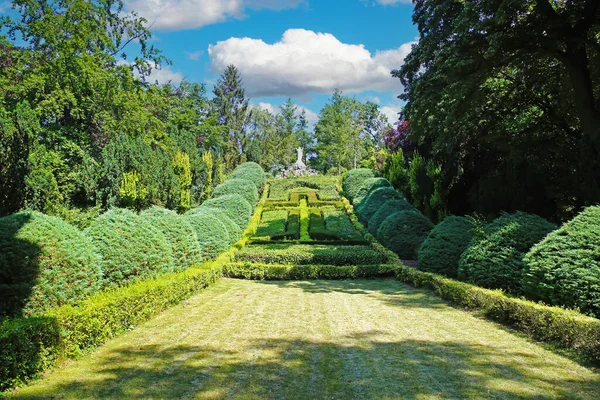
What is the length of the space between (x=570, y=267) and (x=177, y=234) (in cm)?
843

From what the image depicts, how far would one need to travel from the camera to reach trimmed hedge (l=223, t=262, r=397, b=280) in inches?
534

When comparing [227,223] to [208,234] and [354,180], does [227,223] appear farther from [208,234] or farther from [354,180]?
[354,180]

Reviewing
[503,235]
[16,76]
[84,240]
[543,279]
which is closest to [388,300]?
[503,235]

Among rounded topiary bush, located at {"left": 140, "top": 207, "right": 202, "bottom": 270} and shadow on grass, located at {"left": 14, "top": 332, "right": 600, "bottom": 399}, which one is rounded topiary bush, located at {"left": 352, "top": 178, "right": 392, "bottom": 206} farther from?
shadow on grass, located at {"left": 14, "top": 332, "right": 600, "bottom": 399}

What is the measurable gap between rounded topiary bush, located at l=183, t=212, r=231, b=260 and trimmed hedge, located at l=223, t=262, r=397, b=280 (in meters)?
0.99

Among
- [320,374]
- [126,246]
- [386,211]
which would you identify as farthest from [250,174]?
[320,374]

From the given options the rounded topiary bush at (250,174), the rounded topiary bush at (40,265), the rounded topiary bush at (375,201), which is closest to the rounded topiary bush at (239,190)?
the rounded topiary bush at (250,174)

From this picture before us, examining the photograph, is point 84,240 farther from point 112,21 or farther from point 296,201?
point 112,21

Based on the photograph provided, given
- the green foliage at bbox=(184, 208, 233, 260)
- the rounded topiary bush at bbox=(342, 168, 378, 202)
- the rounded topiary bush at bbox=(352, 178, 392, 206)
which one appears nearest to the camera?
the green foliage at bbox=(184, 208, 233, 260)

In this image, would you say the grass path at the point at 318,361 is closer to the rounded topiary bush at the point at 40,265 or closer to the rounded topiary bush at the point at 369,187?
the rounded topiary bush at the point at 40,265

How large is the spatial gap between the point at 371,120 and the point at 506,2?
203 ft

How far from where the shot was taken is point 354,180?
105 ft

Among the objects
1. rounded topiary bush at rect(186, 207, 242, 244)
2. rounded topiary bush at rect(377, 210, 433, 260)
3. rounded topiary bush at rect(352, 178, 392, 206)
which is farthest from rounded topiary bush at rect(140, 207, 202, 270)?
rounded topiary bush at rect(352, 178, 392, 206)

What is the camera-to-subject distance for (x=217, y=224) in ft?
48.6
